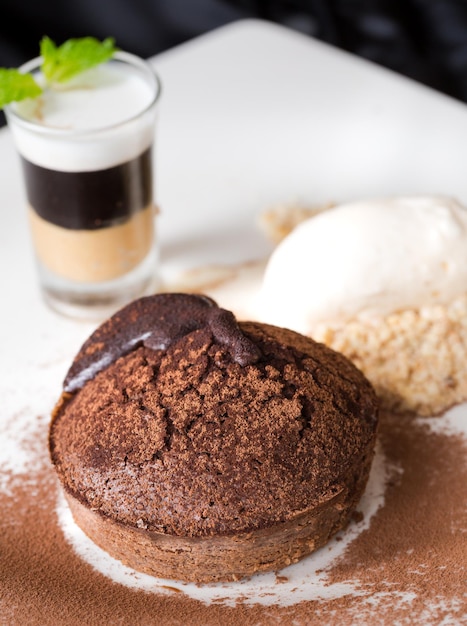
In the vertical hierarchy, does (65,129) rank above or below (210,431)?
above

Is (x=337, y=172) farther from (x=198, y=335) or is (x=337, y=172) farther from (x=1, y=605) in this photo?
(x=1, y=605)

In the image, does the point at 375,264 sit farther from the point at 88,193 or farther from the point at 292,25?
the point at 292,25

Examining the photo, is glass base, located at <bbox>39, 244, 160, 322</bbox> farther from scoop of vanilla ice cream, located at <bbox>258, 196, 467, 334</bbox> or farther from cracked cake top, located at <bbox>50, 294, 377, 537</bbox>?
cracked cake top, located at <bbox>50, 294, 377, 537</bbox>

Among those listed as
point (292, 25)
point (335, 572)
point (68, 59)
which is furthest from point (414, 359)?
point (292, 25)

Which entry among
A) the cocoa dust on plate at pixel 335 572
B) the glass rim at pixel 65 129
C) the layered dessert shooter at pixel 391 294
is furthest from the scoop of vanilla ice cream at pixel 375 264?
the glass rim at pixel 65 129

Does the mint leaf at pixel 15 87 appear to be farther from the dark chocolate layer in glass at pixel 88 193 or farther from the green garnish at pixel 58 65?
the dark chocolate layer in glass at pixel 88 193

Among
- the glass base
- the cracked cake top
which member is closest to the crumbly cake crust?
the cracked cake top
